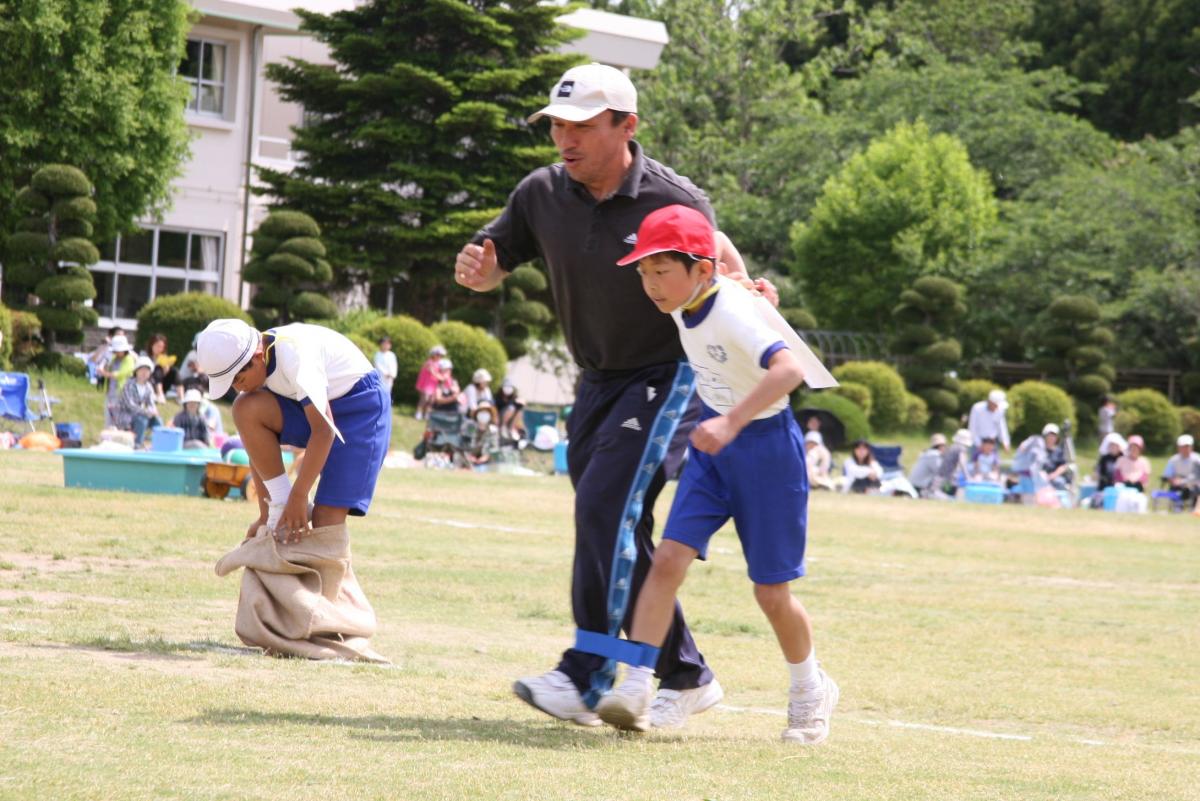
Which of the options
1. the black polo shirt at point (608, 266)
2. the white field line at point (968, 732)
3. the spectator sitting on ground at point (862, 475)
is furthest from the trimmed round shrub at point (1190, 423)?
the black polo shirt at point (608, 266)

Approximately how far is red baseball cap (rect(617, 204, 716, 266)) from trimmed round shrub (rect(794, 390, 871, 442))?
94.6 ft

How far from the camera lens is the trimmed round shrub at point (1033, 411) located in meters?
38.8

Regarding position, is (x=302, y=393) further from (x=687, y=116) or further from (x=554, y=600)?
(x=687, y=116)

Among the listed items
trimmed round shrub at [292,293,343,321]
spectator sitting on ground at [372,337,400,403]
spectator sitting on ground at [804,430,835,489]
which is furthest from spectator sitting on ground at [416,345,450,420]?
spectator sitting on ground at [804,430,835,489]

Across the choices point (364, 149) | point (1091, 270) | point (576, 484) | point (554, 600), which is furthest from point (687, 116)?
point (576, 484)

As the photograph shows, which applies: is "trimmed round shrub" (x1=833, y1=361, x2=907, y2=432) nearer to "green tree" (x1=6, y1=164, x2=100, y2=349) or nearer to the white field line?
"green tree" (x1=6, y1=164, x2=100, y2=349)

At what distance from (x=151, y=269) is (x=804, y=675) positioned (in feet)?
112

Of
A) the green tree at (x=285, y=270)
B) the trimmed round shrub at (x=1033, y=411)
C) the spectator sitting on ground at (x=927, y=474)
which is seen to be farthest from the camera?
the trimmed round shrub at (x=1033, y=411)

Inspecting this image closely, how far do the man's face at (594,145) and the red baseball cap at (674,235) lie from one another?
44 cm

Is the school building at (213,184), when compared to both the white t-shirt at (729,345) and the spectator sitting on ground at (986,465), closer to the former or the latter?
the spectator sitting on ground at (986,465)

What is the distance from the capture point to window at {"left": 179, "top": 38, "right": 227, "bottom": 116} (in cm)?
3822

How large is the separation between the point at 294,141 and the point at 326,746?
108 ft

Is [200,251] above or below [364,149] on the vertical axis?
below

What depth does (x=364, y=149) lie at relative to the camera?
36.9m
